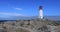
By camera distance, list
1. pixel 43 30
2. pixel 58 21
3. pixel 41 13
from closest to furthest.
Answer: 1. pixel 43 30
2. pixel 58 21
3. pixel 41 13

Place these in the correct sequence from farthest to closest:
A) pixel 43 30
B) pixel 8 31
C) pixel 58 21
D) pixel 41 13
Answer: pixel 41 13 < pixel 58 21 < pixel 43 30 < pixel 8 31

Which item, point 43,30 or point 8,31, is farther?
point 43,30

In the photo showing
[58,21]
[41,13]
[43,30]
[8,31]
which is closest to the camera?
[8,31]

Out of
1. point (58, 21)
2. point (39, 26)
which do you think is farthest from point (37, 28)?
point (58, 21)

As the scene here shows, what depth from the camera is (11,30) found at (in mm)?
13219

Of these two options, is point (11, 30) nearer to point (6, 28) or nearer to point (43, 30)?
point (6, 28)

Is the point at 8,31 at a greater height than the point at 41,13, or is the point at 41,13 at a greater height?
the point at 41,13

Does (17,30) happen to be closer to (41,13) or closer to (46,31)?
(46,31)

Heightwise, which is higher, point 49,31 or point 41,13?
point 41,13

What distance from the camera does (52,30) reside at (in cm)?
1385

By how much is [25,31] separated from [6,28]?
5.28ft

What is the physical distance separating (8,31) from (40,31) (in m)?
2.62

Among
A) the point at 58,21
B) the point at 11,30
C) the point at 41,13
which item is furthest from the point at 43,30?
the point at 41,13

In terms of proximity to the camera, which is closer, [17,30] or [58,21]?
[17,30]
